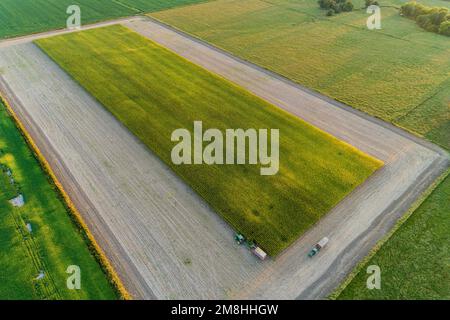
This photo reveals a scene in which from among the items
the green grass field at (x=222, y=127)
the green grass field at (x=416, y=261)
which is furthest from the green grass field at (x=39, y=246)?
the green grass field at (x=416, y=261)

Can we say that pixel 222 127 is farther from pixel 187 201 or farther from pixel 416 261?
pixel 416 261

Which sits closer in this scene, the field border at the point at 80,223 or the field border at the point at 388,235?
the field border at the point at 388,235

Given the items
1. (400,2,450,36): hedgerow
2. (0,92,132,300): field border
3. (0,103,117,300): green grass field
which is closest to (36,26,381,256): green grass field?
(0,92,132,300): field border

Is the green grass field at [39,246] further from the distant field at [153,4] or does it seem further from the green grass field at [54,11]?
the distant field at [153,4]

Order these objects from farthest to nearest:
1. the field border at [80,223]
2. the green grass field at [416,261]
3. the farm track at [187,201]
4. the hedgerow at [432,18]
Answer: the hedgerow at [432,18] → the farm track at [187,201] → the field border at [80,223] → the green grass field at [416,261]

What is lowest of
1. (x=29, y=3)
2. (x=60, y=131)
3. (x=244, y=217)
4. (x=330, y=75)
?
(x=244, y=217)

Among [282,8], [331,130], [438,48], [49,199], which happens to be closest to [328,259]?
[331,130]
